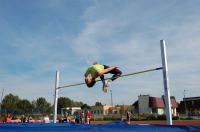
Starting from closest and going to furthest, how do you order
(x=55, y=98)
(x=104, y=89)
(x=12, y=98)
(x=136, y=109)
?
(x=104, y=89), (x=55, y=98), (x=136, y=109), (x=12, y=98)

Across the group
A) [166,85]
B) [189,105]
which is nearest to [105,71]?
[166,85]

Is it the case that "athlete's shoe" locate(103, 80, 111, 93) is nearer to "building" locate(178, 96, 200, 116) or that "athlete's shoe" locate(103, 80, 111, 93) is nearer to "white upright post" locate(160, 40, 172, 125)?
"white upright post" locate(160, 40, 172, 125)

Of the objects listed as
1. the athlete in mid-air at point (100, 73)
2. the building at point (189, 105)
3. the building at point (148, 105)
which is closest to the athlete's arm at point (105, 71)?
the athlete in mid-air at point (100, 73)

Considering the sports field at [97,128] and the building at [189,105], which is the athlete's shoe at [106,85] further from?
the building at [189,105]

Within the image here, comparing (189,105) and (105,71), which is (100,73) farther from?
(189,105)

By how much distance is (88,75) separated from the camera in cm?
1043

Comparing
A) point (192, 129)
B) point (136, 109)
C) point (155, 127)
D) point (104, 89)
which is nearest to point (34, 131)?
point (155, 127)

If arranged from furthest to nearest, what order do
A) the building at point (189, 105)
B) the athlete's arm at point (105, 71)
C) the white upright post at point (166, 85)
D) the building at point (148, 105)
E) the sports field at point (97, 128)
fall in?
1. the building at point (148, 105)
2. the building at point (189, 105)
3. the athlete's arm at point (105, 71)
4. the white upright post at point (166, 85)
5. the sports field at point (97, 128)

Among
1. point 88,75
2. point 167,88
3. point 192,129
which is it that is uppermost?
point 88,75

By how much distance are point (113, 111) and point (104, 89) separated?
143 feet

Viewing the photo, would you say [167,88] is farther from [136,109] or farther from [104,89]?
[136,109]

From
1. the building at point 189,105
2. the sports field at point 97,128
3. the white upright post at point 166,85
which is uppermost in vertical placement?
the building at point 189,105

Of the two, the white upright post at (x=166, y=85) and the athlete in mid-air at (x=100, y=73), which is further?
the athlete in mid-air at (x=100, y=73)

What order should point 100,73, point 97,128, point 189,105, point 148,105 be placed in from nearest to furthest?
1. point 97,128
2. point 100,73
3. point 189,105
4. point 148,105
